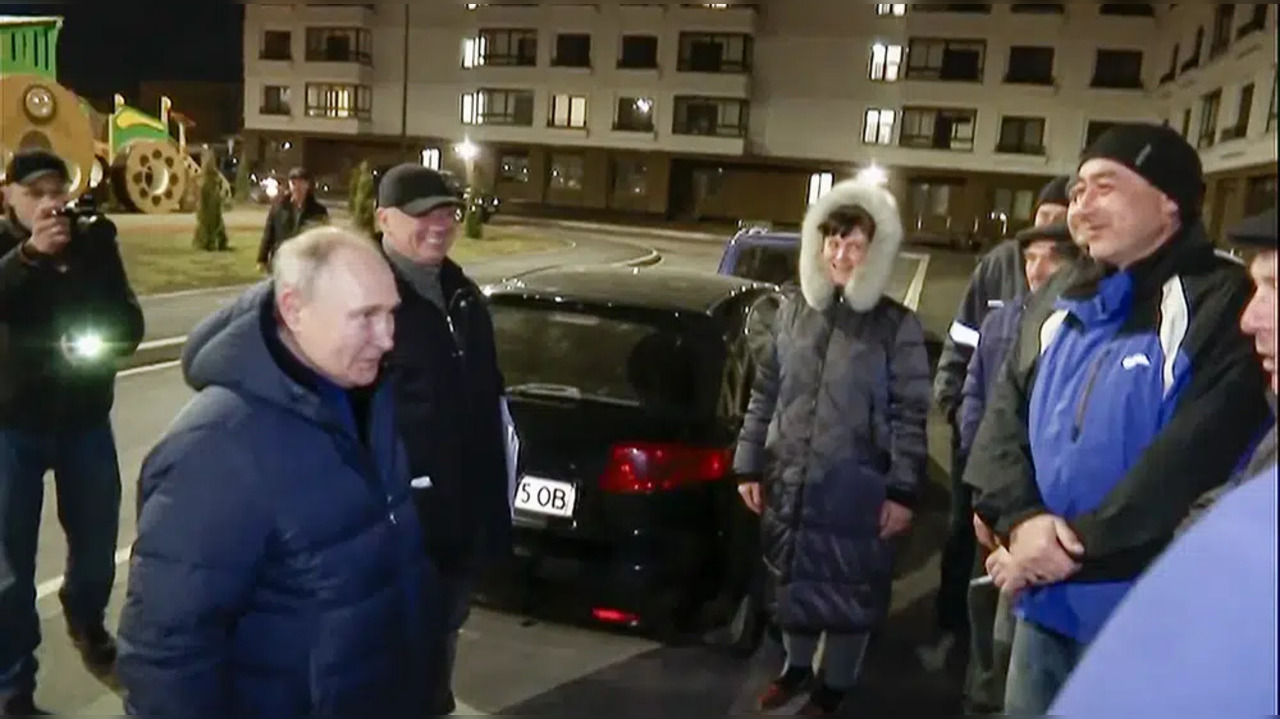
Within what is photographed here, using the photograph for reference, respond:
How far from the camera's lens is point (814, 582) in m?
4.02

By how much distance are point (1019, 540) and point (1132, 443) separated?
1.24 ft

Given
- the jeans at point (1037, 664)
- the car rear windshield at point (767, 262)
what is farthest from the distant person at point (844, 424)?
the car rear windshield at point (767, 262)

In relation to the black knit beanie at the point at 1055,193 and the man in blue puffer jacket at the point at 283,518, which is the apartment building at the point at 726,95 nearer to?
the black knit beanie at the point at 1055,193

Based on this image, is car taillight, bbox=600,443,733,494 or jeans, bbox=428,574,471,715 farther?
car taillight, bbox=600,443,733,494

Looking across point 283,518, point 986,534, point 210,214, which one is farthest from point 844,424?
point 210,214

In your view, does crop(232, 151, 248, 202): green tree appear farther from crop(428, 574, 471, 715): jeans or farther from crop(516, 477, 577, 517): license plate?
crop(428, 574, 471, 715): jeans

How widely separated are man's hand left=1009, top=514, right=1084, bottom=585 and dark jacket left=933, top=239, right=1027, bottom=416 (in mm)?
2460

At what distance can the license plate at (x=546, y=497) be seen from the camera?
436 centimetres

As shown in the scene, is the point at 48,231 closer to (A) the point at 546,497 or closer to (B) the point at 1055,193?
(A) the point at 546,497

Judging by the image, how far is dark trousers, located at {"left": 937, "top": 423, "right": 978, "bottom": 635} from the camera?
5.10m

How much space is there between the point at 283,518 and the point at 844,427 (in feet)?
7.61

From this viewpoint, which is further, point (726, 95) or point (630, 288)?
point (726, 95)

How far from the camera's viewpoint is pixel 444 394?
10.3 ft

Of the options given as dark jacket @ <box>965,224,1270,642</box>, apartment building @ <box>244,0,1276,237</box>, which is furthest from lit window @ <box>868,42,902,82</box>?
dark jacket @ <box>965,224,1270,642</box>
